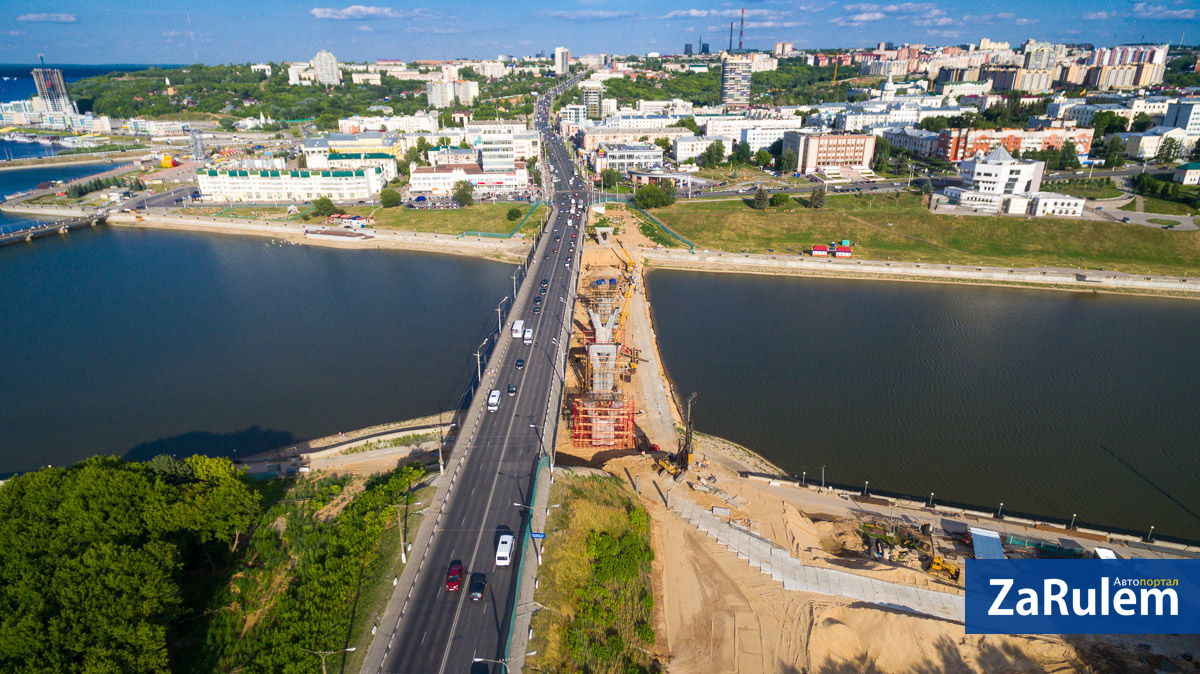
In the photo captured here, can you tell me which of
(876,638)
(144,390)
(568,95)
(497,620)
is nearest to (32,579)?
(497,620)

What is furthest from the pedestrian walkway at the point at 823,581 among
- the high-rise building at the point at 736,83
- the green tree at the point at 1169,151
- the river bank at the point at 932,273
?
the high-rise building at the point at 736,83

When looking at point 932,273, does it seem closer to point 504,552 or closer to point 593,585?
point 593,585

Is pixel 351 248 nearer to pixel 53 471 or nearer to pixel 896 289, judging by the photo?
pixel 53 471

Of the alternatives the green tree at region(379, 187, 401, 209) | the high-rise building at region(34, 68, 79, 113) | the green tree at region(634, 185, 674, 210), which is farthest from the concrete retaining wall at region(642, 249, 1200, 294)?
the high-rise building at region(34, 68, 79, 113)

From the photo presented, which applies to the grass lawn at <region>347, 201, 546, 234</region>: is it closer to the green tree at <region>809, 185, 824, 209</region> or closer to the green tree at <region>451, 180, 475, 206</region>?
the green tree at <region>451, 180, 475, 206</region>

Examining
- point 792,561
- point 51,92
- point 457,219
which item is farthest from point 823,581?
point 51,92

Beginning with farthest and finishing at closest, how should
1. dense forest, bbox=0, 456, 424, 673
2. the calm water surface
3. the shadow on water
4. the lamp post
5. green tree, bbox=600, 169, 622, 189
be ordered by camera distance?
green tree, bbox=600, 169, 622, 189 < the calm water surface < the shadow on water < dense forest, bbox=0, 456, 424, 673 < the lamp post
